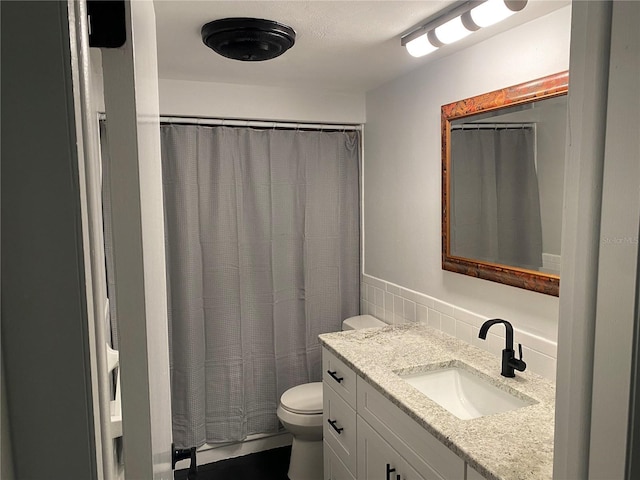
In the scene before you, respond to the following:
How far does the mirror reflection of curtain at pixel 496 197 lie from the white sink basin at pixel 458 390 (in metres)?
0.51

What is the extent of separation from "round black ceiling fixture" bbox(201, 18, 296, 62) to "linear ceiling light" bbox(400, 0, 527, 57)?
1.68 ft

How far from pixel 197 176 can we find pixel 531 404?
2.10 meters

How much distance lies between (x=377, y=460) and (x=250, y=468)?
1345 millimetres

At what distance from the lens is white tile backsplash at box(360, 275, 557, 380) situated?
1.80m

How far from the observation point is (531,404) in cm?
161

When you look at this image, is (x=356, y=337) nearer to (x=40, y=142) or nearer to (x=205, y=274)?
(x=205, y=274)

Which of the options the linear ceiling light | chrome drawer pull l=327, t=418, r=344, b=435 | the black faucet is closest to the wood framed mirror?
the black faucet

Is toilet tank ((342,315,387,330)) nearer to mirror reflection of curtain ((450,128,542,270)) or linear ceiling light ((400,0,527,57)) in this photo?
mirror reflection of curtain ((450,128,542,270))

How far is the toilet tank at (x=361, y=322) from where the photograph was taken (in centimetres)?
287

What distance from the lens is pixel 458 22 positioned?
5.54 ft

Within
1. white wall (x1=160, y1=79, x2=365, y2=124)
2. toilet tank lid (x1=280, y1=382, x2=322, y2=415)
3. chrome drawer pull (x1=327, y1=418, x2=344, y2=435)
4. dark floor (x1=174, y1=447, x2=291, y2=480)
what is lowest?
dark floor (x1=174, y1=447, x2=291, y2=480)

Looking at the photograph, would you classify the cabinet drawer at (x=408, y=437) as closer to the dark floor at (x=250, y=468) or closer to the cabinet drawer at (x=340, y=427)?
the cabinet drawer at (x=340, y=427)

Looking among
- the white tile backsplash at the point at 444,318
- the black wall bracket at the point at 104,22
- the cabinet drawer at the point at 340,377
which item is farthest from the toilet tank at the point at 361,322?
the black wall bracket at the point at 104,22

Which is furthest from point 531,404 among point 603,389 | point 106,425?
point 106,425
